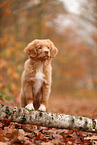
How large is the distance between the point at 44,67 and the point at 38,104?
864 millimetres

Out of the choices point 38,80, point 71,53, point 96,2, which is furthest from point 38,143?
point 71,53

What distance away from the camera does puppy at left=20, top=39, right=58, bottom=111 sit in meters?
3.73

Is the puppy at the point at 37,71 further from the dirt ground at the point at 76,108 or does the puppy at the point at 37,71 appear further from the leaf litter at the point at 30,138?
the dirt ground at the point at 76,108

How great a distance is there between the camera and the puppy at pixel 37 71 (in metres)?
3.73

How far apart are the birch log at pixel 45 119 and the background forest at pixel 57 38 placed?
2205mm

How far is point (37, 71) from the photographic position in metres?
3.76

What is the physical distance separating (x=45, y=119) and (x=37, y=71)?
38.9 inches

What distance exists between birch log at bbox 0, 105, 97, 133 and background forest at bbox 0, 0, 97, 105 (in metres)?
2.20

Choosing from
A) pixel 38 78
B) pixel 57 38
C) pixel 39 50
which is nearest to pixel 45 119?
pixel 38 78

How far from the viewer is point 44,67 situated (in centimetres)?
382

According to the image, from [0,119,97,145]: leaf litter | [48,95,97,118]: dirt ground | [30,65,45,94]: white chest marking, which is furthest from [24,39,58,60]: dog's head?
[48,95,97,118]: dirt ground

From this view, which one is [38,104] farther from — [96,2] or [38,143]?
[96,2]

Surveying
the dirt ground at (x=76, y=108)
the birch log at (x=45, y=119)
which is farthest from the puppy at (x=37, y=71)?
the dirt ground at (x=76, y=108)

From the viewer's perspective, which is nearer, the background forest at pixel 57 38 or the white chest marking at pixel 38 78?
the white chest marking at pixel 38 78
